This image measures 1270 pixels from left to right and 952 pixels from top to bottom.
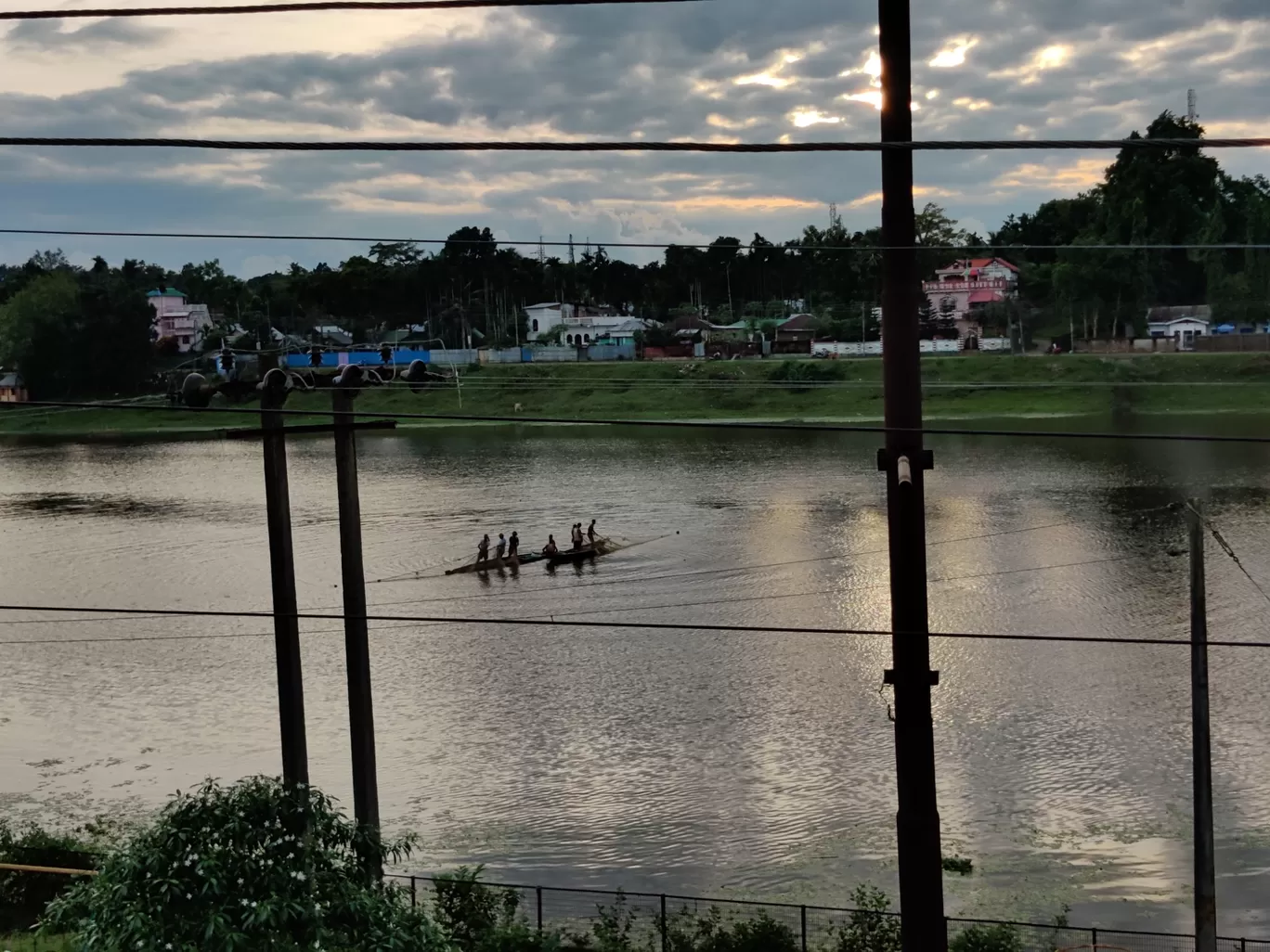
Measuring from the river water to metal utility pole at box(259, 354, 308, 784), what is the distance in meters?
5.56

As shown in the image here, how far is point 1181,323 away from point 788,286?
31008 millimetres

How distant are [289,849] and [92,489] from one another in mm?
40880

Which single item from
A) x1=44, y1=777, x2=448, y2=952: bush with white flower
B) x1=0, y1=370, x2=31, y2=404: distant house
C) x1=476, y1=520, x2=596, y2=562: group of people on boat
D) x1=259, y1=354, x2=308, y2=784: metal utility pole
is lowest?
x1=476, y1=520, x2=596, y2=562: group of people on boat

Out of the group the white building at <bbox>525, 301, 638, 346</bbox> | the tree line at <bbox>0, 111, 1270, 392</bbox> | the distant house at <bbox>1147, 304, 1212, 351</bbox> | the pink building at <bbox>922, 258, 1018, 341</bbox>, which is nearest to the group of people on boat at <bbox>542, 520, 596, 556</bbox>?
the tree line at <bbox>0, 111, 1270, 392</bbox>

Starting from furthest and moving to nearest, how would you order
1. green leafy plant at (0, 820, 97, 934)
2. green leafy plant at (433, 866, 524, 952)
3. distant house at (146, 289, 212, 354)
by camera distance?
distant house at (146, 289, 212, 354) < green leafy plant at (0, 820, 97, 934) < green leafy plant at (433, 866, 524, 952)

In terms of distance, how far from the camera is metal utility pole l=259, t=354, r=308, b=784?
8461mm

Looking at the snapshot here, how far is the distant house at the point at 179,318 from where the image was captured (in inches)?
2189

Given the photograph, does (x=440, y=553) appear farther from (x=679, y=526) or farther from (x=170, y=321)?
(x=170, y=321)

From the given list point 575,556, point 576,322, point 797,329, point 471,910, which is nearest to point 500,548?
point 575,556

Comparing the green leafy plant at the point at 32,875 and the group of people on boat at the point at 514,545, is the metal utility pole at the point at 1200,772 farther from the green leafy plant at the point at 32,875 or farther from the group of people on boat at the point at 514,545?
the group of people on boat at the point at 514,545

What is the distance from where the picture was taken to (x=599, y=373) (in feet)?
216

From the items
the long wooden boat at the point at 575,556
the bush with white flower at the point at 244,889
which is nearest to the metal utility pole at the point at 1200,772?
the bush with white flower at the point at 244,889

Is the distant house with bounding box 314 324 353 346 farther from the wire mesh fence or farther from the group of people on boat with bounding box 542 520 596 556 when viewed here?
the wire mesh fence

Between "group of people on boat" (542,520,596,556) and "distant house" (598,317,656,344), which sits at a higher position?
"distant house" (598,317,656,344)
